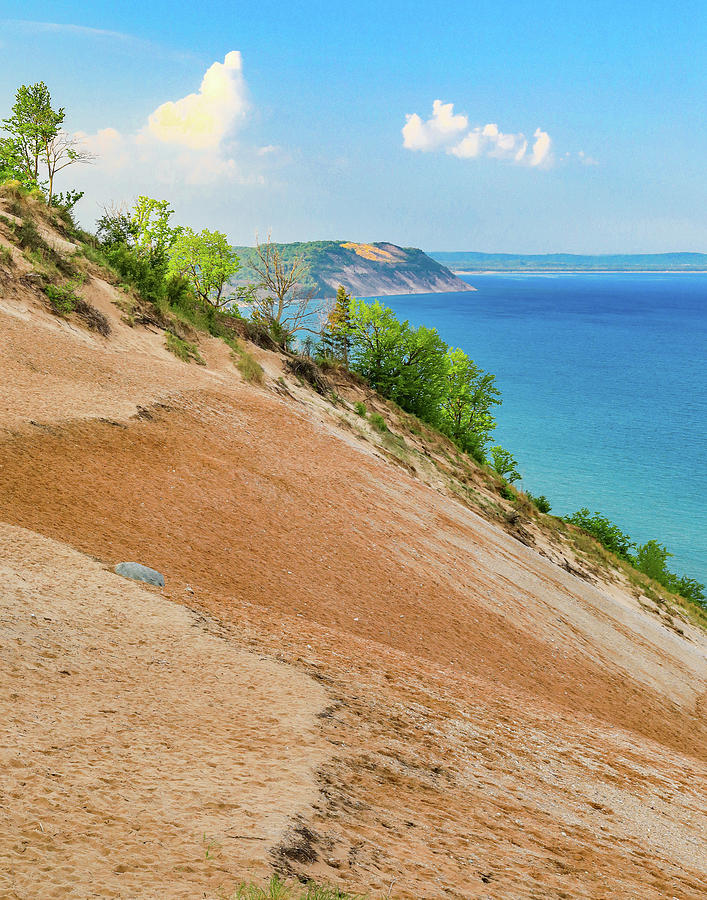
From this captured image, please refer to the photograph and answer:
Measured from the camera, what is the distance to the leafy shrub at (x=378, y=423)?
1238 inches

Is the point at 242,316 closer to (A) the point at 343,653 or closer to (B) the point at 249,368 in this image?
(B) the point at 249,368

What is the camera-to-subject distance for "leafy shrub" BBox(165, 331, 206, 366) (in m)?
24.5

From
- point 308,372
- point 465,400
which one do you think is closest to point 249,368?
point 308,372

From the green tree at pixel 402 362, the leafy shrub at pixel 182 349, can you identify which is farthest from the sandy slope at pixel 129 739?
the green tree at pixel 402 362

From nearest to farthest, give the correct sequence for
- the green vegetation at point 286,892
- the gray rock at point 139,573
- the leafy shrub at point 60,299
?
1. the green vegetation at point 286,892
2. the gray rock at point 139,573
3. the leafy shrub at point 60,299

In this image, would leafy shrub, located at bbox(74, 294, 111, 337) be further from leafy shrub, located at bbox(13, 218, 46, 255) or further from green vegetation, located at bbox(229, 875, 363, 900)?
green vegetation, located at bbox(229, 875, 363, 900)

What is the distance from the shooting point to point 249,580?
12.7m

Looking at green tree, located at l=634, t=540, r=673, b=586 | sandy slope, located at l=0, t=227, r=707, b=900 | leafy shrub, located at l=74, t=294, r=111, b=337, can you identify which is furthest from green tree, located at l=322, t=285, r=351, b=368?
green tree, located at l=634, t=540, r=673, b=586

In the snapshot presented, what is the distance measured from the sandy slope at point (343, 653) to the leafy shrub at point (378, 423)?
7.52m

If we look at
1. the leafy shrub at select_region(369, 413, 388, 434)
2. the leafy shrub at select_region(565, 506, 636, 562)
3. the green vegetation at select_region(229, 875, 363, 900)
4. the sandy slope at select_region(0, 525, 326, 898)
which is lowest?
the sandy slope at select_region(0, 525, 326, 898)

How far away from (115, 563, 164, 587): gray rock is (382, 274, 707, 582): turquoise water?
158 ft

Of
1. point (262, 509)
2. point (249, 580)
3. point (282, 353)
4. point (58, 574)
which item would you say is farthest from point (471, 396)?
point (58, 574)

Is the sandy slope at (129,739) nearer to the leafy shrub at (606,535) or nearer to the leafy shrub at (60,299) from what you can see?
the leafy shrub at (60,299)

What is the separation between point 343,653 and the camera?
434 inches
